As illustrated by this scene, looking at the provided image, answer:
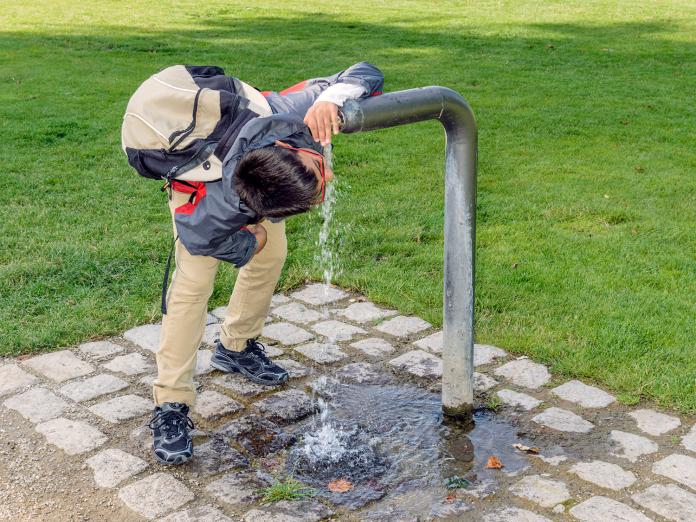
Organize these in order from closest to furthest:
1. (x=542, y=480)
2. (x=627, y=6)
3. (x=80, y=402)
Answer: (x=542, y=480), (x=80, y=402), (x=627, y=6)

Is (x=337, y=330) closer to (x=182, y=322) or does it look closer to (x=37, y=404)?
(x=182, y=322)

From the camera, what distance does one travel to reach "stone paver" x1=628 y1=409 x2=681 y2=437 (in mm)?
3484

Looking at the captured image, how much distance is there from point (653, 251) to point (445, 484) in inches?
111

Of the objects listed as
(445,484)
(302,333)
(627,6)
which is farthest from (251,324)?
(627,6)

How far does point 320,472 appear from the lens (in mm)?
3240

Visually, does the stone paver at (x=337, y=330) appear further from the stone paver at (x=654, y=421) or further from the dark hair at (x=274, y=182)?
the dark hair at (x=274, y=182)

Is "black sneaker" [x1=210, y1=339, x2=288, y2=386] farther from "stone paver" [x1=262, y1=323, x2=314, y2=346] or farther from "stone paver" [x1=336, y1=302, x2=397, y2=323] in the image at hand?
"stone paver" [x1=336, y1=302, x2=397, y2=323]

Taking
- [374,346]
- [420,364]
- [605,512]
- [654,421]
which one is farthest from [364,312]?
[605,512]

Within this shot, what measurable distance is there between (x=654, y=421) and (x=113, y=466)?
2.06 meters

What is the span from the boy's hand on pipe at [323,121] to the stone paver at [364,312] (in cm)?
175

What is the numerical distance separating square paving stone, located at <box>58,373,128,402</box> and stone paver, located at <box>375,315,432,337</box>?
4.23ft

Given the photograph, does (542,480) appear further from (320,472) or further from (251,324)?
(251,324)

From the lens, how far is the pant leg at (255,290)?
148 inches

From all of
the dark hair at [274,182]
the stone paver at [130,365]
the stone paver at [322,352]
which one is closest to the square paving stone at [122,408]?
the stone paver at [130,365]
